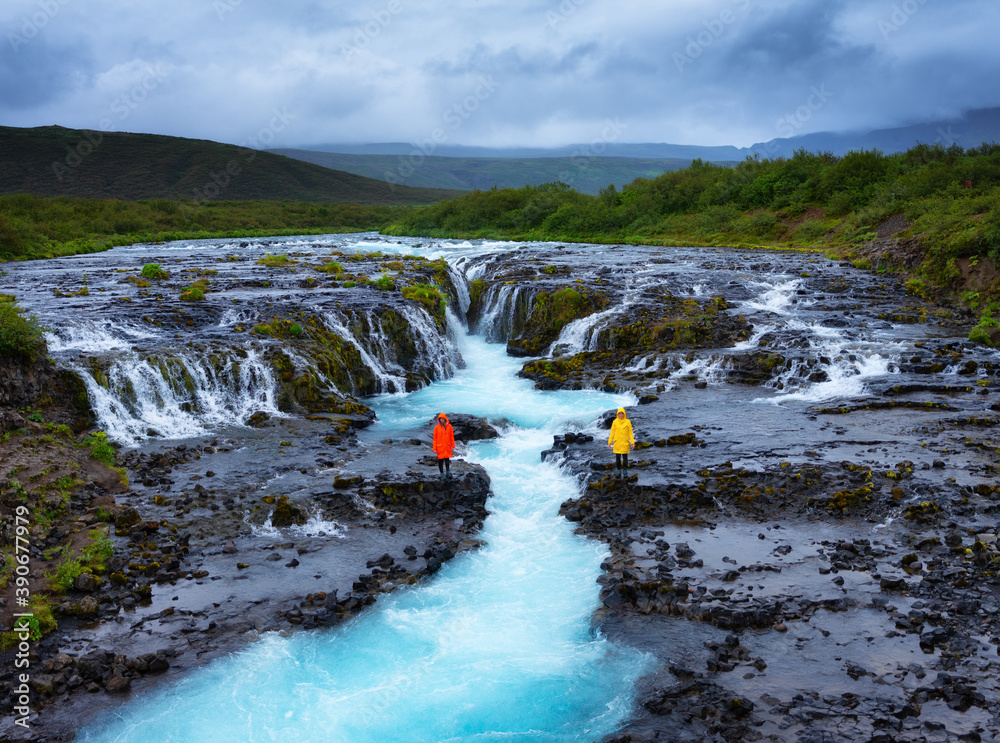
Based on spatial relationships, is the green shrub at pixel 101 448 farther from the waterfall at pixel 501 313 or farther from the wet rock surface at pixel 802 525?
the waterfall at pixel 501 313

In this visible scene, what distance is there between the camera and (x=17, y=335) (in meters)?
17.1

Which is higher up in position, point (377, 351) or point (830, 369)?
point (830, 369)

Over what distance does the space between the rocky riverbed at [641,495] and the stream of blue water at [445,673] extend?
0.42 meters

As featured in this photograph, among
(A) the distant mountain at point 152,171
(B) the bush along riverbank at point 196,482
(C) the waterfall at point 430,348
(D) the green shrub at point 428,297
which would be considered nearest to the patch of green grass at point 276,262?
(D) the green shrub at point 428,297

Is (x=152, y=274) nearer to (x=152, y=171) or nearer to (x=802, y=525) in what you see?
(x=802, y=525)

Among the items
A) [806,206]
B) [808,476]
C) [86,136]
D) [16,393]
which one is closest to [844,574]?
[808,476]

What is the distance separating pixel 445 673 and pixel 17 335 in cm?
1500

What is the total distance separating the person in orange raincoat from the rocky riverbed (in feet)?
1.08

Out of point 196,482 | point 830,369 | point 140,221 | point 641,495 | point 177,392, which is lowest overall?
point 196,482

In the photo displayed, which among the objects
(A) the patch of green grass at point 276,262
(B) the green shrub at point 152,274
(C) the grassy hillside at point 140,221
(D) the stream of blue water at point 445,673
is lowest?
(D) the stream of blue water at point 445,673

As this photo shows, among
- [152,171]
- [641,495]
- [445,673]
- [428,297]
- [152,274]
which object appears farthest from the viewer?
[152,171]

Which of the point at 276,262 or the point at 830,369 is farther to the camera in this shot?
the point at 276,262

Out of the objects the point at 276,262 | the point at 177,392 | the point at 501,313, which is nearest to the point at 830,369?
the point at 501,313

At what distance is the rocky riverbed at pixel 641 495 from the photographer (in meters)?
8.93
